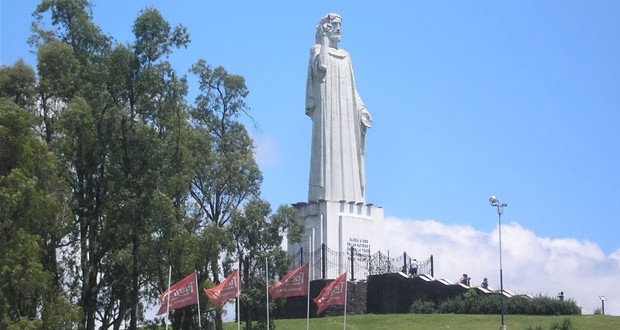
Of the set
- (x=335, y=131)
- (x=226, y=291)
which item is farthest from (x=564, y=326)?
(x=335, y=131)

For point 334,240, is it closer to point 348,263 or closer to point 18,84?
point 348,263

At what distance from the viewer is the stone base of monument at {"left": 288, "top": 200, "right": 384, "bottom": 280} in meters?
41.3

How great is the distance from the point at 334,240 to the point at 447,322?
918 centimetres

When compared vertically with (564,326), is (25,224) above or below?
above

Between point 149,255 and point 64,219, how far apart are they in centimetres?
282

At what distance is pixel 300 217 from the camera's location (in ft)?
139

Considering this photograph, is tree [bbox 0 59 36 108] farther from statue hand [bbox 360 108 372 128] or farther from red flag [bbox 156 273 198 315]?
statue hand [bbox 360 108 372 128]

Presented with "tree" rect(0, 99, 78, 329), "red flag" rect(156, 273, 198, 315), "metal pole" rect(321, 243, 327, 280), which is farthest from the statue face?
"red flag" rect(156, 273, 198, 315)

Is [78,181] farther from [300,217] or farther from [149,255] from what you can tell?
[300,217]

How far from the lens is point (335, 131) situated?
4341 centimetres

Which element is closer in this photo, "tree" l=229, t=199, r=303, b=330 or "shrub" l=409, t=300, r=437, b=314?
"tree" l=229, t=199, r=303, b=330

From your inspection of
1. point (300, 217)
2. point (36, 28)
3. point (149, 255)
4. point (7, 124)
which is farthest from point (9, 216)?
point (300, 217)

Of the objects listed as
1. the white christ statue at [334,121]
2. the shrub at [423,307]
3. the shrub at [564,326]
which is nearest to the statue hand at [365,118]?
the white christ statue at [334,121]

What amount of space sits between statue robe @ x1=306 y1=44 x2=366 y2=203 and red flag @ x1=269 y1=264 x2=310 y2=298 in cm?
1183
